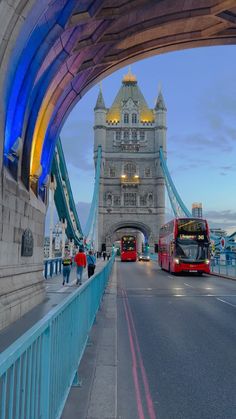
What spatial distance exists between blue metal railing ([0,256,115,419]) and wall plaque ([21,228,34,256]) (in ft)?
19.7

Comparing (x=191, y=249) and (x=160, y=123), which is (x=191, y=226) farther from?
(x=160, y=123)

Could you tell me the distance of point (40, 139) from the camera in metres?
13.8

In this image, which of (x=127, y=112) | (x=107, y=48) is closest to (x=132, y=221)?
(x=127, y=112)

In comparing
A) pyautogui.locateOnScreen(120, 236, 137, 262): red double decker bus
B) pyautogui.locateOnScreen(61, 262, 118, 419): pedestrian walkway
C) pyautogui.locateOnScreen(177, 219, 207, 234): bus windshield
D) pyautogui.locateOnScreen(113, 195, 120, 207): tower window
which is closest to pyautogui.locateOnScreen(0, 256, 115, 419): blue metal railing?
pyautogui.locateOnScreen(61, 262, 118, 419): pedestrian walkway

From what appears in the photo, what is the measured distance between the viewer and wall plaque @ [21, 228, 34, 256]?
10609mm

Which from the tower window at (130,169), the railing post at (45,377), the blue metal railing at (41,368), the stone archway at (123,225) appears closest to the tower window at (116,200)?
the stone archway at (123,225)

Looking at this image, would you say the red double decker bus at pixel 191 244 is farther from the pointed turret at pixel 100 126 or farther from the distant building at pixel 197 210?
the distant building at pixel 197 210

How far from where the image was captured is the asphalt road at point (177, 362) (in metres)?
4.54

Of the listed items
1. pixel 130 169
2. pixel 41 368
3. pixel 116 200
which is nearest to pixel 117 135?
pixel 130 169

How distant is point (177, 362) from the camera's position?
6434mm

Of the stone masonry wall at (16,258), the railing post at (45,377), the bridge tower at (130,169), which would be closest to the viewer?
the railing post at (45,377)

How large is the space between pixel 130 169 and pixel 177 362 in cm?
8329

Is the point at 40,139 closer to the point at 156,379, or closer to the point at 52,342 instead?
the point at 156,379

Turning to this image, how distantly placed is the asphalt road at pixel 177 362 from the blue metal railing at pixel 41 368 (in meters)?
0.92
